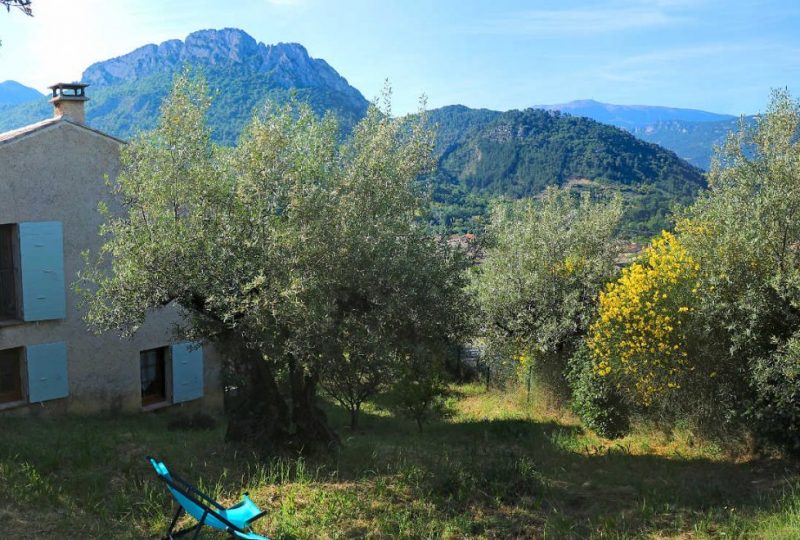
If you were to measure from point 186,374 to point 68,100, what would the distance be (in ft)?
24.8

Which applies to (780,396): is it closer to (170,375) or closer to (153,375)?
(170,375)

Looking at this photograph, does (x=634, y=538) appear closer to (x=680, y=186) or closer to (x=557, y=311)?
(x=557, y=311)

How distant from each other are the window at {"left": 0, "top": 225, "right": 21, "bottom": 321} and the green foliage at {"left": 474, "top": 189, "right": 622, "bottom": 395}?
37.5ft

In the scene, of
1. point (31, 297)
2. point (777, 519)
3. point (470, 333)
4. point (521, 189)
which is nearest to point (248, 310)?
point (470, 333)

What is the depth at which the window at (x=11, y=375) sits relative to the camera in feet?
45.1

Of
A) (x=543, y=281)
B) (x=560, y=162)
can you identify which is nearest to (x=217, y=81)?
(x=560, y=162)

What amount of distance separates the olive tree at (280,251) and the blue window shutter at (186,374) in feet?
21.8

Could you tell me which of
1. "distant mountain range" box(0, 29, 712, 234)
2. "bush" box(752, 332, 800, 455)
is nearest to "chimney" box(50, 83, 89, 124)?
"bush" box(752, 332, 800, 455)

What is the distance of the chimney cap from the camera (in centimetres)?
1481

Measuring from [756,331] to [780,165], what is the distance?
9.31ft

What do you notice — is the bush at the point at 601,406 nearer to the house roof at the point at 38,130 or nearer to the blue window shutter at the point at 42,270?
the blue window shutter at the point at 42,270

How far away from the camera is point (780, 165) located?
10023 millimetres

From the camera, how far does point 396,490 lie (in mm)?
7977

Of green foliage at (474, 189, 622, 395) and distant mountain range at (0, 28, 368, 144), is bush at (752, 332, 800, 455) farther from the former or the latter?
distant mountain range at (0, 28, 368, 144)
